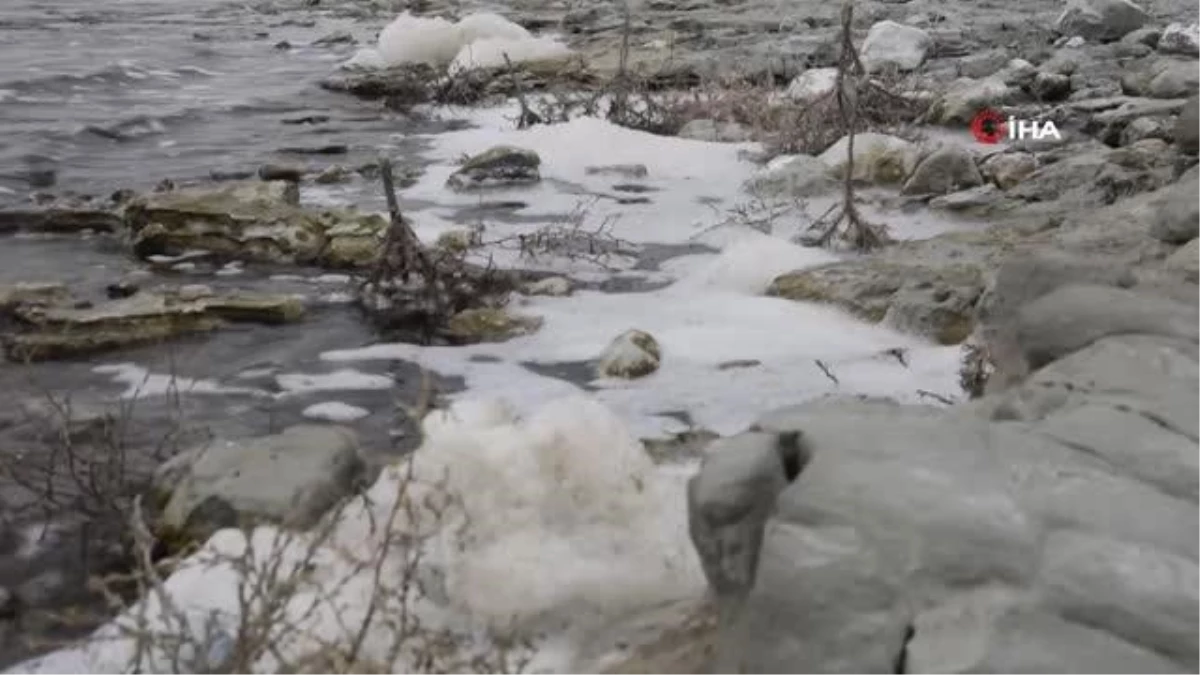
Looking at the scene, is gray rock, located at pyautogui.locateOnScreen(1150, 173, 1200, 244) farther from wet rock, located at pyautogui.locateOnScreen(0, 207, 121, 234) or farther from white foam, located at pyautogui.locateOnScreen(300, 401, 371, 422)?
wet rock, located at pyautogui.locateOnScreen(0, 207, 121, 234)

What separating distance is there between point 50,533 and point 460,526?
3.93 ft

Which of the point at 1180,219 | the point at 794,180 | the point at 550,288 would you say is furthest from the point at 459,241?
the point at 1180,219

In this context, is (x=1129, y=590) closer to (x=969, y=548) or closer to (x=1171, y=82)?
(x=969, y=548)

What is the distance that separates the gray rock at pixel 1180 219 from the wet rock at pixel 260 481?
2788 mm

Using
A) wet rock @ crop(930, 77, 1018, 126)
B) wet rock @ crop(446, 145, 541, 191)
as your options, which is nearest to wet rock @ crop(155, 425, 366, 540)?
wet rock @ crop(446, 145, 541, 191)

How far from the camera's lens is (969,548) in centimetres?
213

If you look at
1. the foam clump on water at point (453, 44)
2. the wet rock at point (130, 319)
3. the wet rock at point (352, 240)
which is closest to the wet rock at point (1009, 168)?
the wet rock at point (352, 240)

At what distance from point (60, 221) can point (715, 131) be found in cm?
411

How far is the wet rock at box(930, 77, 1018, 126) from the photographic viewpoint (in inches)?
350

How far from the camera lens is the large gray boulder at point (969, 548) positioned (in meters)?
2.00

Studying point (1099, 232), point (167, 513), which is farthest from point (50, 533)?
point (1099, 232)

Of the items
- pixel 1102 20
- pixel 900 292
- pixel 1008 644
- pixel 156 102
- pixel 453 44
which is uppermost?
pixel 1008 644

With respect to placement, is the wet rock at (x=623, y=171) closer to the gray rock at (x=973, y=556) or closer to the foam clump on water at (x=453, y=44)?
the foam clump on water at (x=453, y=44)

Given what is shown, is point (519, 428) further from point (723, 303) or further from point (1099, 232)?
point (1099, 232)
